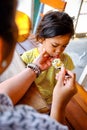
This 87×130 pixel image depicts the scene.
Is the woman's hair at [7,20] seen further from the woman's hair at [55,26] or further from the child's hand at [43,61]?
the woman's hair at [55,26]

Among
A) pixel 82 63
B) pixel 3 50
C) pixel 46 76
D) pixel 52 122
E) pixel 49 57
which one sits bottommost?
pixel 82 63

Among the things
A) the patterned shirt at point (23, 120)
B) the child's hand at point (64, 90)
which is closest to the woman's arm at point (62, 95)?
the child's hand at point (64, 90)

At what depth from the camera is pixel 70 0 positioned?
278 centimetres

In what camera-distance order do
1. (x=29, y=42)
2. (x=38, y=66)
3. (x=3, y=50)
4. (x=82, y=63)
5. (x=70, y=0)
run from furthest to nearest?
(x=70, y=0) < (x=82, y=63) < (x=29, y=42) < (x=38, y=66) < (x=3, y=50)

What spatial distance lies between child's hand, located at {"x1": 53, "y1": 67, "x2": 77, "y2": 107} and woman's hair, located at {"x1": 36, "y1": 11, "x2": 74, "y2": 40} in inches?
12.9

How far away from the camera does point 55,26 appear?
108cm

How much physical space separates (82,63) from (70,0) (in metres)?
0.94

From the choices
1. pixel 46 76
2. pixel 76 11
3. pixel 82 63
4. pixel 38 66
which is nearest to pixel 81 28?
pixel 76 11

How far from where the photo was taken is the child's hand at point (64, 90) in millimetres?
676

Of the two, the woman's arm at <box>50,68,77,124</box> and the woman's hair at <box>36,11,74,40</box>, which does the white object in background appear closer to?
the woman's hair at <box>36,11,74,40</box>

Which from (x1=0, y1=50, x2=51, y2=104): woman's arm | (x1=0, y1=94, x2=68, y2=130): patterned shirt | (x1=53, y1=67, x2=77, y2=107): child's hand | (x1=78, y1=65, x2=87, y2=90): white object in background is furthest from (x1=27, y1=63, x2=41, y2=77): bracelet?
(x1=78, y1=65, x2=87, y2=90): white object in background

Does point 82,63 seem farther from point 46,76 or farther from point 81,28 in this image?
point 46,76

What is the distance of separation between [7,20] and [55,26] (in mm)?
797

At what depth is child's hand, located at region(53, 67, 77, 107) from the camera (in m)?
0.68
